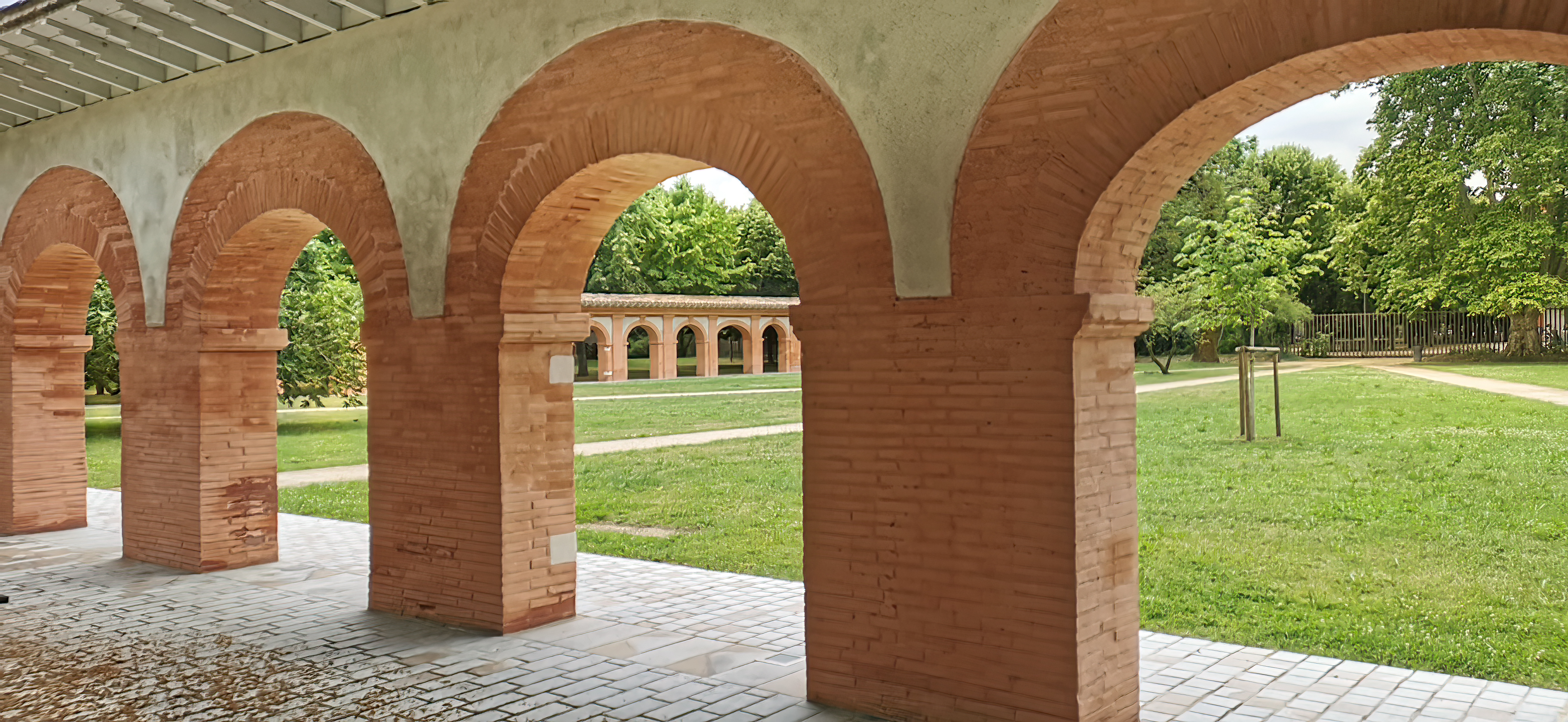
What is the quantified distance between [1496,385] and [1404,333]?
48.6 ft

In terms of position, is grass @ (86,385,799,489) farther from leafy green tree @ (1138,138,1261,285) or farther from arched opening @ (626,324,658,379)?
leafy green tree @ (1138,138,1261,285)

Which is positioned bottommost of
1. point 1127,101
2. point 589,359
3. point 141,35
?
point 589,359

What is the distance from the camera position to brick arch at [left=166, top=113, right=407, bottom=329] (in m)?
7.69

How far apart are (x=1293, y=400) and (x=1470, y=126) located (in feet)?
35.7

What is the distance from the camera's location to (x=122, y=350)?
395 inches

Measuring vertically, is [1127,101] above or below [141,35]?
below

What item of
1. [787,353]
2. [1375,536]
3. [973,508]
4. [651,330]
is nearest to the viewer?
[973,508]

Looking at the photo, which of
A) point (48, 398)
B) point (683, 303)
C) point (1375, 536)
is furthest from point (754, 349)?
point (1375, 536)

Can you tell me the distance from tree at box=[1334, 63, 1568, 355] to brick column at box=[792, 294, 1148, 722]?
80.0ft

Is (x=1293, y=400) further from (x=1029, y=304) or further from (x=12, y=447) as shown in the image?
(x=12, y=447)

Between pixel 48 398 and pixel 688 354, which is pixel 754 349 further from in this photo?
pixel 48 398

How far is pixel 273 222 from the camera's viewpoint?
342 inches

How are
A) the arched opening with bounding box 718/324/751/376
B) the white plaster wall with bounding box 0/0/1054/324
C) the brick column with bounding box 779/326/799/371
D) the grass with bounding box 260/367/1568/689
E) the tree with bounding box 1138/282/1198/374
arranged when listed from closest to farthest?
1. the white plaster wall with bounding box 0/0/1054/324
2. the grass with bounding box 260/367/1568/689
3. the tree with bounding box 1138/282/1198/374
4. the arched opening with bounding box 718/324/751/376
5. the brick column with bounding box 779/326/799/371

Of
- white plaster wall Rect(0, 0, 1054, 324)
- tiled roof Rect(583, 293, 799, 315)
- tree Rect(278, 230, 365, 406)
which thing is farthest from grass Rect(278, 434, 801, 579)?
tiled roof Rect(583, 293, 799, 315)
